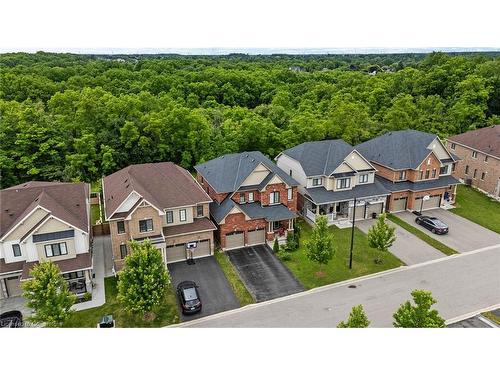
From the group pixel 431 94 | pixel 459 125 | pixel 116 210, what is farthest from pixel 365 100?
pixel 116 210

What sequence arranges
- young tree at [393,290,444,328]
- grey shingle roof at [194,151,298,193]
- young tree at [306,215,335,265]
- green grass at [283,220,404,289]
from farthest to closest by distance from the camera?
grey shingle roof at [194,151,298,193] < green grass at [283,220,404,289] < young tree at [306,215,335,265] < young tree at [393,290,444,328]

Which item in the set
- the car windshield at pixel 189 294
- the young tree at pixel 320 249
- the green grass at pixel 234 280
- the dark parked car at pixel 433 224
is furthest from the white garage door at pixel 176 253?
the dark parked car at pixel 433 224

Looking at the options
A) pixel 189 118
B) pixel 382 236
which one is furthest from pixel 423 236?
pixel 189 118

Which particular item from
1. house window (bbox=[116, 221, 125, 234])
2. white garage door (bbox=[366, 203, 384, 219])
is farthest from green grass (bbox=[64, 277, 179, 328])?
white garage door (bbox=[366, 203, 384, 219])

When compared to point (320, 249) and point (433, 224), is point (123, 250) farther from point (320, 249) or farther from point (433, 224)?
point (433, 224)

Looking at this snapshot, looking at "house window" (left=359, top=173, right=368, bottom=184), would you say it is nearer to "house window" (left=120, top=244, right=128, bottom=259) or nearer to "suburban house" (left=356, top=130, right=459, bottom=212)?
"suburban house" (left=356, top=130, right=459, bottom=212)

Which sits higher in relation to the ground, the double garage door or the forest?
the forest
